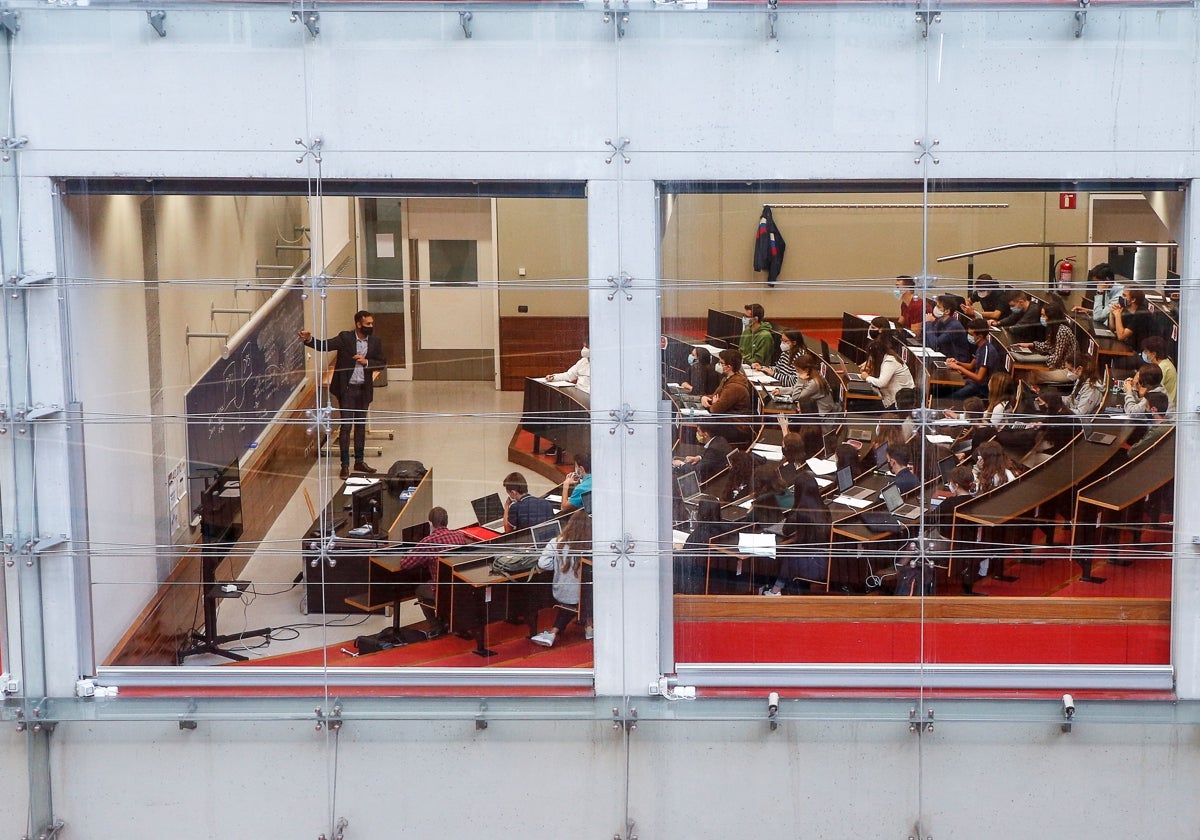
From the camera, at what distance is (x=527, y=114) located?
15.5 feet

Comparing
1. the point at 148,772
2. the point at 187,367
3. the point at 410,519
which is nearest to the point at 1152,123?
the point at 410,519

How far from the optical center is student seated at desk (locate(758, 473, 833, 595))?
16.4 ft

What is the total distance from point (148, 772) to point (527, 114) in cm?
272

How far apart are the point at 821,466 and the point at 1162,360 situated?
49.1 inches

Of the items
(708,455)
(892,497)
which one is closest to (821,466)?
(892,497)

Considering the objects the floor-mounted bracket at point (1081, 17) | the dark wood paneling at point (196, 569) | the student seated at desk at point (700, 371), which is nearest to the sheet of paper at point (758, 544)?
the student seated at desk at point (700, 371)

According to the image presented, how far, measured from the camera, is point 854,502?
498cm

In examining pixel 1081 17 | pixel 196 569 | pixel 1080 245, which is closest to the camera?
pixel 1081 17

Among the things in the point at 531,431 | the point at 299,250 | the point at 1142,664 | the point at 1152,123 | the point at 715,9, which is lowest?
the point at 1142,664

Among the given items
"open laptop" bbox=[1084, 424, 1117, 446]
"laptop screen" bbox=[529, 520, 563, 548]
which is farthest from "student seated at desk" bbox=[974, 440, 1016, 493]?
"laptop screen" bbox=[529, 520, 563, 548]

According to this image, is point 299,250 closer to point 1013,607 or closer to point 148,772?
point 148,772

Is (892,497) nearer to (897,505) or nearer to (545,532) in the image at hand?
(897,505)

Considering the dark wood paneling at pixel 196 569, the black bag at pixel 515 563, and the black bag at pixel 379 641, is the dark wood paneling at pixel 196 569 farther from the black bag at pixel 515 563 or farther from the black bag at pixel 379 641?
the black bag at pixel 515 563

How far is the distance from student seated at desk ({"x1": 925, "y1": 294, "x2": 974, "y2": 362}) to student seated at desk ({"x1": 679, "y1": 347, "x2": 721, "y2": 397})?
76 centimetres
